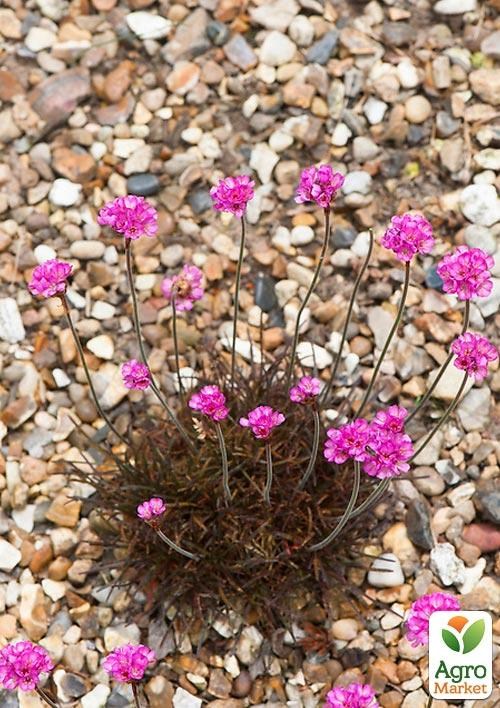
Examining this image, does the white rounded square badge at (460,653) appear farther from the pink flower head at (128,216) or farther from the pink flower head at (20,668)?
the pink flower head at (128,216)

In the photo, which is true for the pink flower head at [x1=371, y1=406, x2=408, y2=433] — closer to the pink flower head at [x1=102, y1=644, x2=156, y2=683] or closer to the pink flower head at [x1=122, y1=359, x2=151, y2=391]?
the pink flower head at [x1=122, y1=359, x2=151, y2=391]

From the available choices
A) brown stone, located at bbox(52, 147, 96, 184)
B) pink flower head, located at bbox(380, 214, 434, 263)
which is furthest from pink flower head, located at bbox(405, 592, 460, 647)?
brown stone, located at bbox(52, 147, 96, 184)

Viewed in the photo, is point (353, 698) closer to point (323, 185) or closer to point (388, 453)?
point (388, 453)

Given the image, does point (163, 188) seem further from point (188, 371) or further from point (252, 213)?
point (188, 371)

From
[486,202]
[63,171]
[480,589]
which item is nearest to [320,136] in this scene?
[486,202]

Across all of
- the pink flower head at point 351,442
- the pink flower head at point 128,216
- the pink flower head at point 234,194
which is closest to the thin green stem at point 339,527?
the pink flower head at point 351,442

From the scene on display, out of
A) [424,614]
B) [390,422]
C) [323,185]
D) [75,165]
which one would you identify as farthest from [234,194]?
[75,165]
